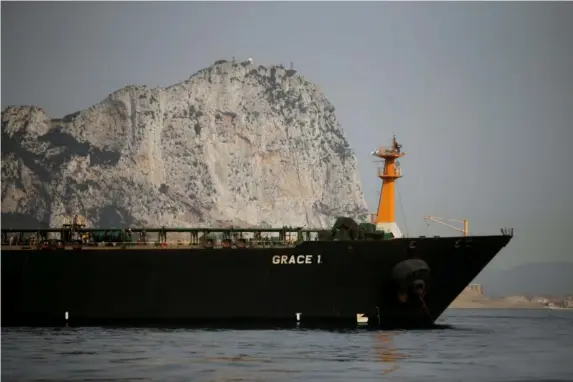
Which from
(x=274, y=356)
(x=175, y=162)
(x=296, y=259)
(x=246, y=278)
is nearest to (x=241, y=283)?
(x=246, y=278)

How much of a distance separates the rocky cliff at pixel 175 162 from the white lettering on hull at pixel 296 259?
107257 mm

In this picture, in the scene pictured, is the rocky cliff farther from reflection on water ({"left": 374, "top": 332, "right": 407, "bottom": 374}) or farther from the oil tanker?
reflection on water ({"left": 374, "top": 332, "right": 407, "bottom": 374})

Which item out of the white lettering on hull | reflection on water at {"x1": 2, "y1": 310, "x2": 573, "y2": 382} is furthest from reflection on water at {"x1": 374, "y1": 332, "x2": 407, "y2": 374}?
the white lettering on hull

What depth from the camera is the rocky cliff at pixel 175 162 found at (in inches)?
6265

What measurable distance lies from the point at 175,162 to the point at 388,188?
112938mm

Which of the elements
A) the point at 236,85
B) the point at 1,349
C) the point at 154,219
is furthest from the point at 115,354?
the point at 236,85

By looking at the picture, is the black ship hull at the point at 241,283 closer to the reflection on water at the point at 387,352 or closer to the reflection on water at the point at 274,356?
the reflection on water at the point at 274,356

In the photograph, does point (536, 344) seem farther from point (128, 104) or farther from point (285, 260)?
point (128, 104)

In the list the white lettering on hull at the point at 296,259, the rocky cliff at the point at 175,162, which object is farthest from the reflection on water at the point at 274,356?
the rocky cliff at the point at 175,162

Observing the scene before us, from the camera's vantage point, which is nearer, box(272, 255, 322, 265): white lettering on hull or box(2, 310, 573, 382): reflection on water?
box(2, 310, 573, 382): reflection on water

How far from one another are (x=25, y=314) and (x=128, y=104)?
115859 mm

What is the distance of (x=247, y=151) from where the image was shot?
174 m

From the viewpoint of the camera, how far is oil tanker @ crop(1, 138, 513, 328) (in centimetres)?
4953

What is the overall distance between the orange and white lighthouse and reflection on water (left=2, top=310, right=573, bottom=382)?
9205 mm
